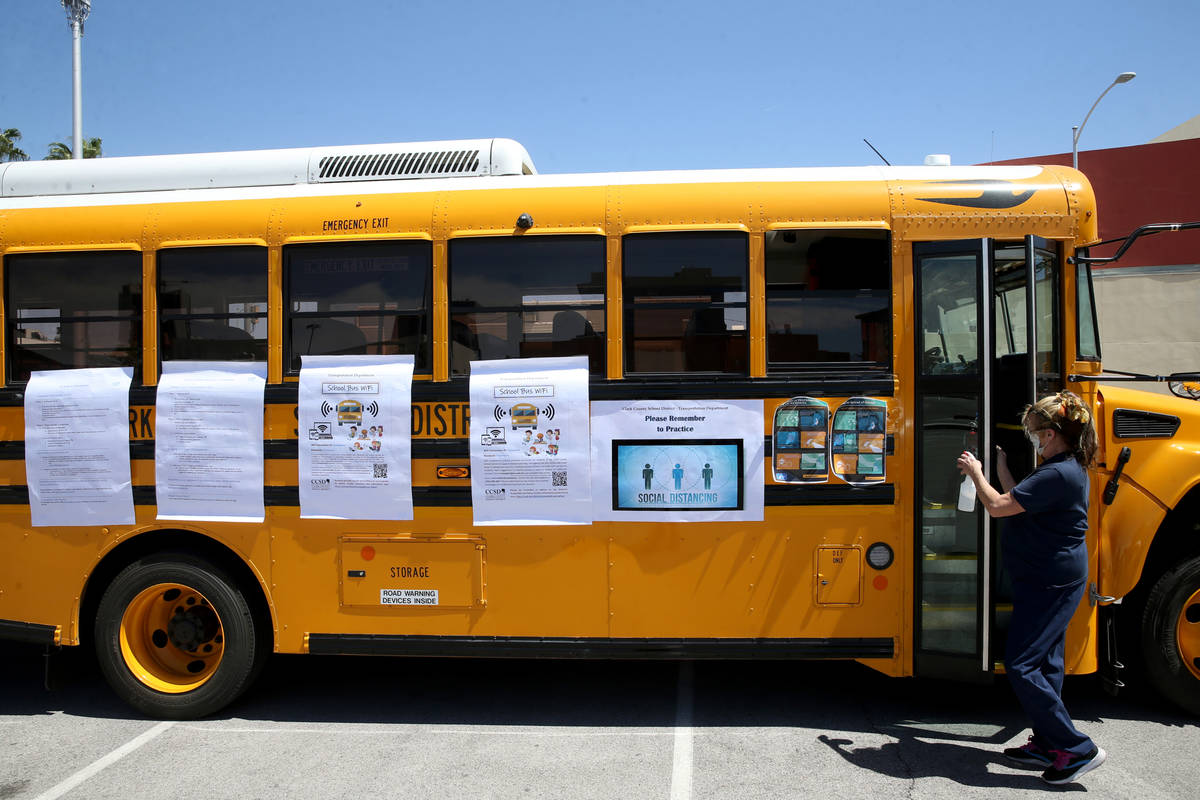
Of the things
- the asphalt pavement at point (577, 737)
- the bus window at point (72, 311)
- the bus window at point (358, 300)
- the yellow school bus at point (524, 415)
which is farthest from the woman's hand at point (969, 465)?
the bus window at point (72, 311)

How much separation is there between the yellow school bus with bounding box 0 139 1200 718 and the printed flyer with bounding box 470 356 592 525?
0.27ft

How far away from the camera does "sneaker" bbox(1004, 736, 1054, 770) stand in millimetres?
3688

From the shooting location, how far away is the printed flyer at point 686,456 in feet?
13.7

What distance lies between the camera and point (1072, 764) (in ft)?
11.8

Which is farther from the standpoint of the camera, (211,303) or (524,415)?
(211,303)

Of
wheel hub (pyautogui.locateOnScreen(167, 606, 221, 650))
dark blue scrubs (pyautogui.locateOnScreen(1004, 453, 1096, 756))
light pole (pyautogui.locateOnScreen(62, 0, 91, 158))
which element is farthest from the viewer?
light pole (pyautogui.locateOnScreen(62, 0, 91, 158))

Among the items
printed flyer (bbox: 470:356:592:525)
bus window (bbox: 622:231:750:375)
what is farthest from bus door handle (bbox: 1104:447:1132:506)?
printed flyer (bbox: 470:356:592:525)

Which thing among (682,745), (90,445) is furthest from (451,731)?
(90,445)

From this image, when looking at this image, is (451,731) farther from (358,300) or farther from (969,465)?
(969,465)

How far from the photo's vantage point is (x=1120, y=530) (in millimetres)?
4094

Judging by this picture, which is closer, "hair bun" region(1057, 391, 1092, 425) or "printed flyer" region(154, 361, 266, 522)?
"hair bun" region(1057, 391, 1092, 425)

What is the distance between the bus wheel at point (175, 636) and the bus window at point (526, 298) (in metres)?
1.89

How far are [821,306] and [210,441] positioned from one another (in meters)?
3.47

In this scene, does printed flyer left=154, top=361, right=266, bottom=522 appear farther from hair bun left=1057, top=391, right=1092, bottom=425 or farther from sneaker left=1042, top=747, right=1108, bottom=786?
sneaker left=1042, top=747, right=1108, bottom=786
